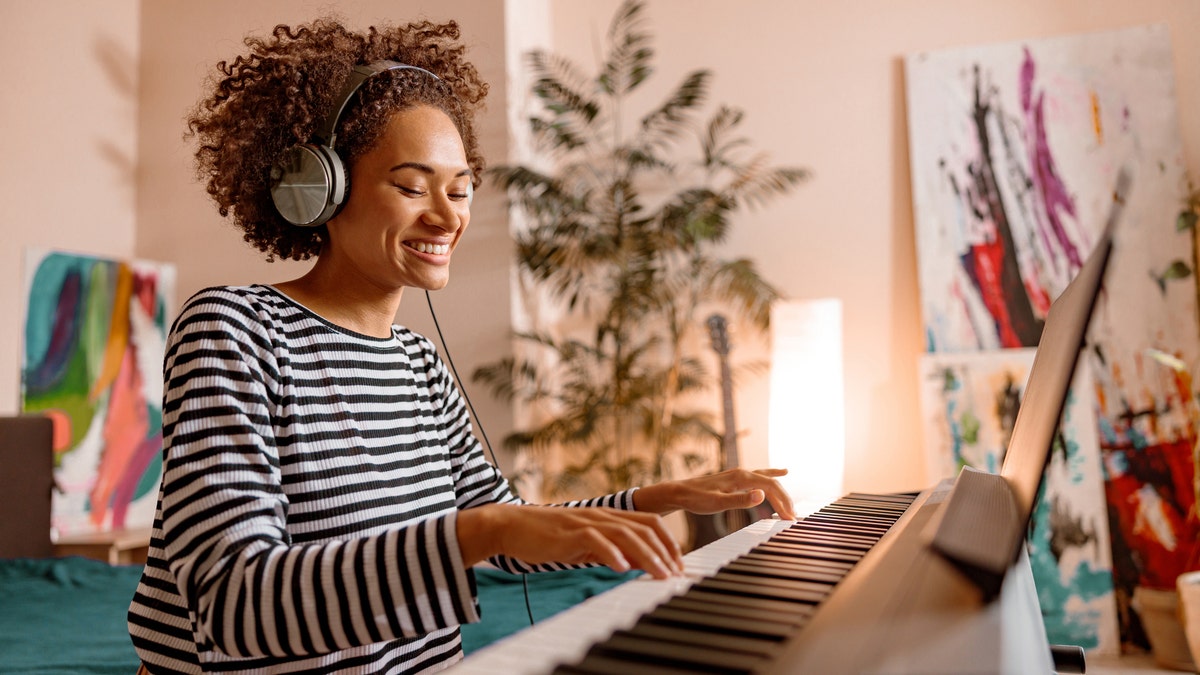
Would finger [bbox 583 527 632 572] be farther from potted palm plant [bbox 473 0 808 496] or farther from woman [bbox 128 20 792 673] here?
potted palm plant [bbox 473 0 808 496]

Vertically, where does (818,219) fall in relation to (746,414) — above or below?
above

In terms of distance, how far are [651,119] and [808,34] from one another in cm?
82

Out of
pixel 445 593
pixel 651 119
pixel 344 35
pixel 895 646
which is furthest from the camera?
pixel 651 119

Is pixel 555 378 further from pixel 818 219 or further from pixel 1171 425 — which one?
pixel 1171 425

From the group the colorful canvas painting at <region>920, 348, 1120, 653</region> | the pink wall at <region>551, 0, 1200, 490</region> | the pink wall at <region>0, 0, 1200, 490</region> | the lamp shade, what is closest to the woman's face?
the lamp shade

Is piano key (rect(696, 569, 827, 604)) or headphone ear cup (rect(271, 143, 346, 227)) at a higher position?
headphone ear cup (rect(271, 143, 346, 227))

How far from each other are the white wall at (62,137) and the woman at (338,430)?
2.62 metres

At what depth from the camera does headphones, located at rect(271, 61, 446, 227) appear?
111 cm

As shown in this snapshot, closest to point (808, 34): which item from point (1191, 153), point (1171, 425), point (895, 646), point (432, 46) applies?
point (1191, 153)

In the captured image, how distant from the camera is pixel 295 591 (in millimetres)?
706

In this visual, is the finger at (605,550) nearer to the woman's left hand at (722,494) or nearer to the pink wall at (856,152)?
the woman's left hand at (722,494)

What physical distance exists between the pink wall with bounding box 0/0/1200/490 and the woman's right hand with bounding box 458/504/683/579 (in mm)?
2809

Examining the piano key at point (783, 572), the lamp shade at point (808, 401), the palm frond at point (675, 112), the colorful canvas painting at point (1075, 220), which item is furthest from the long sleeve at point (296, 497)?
the colorful canvas painting at point (1075, 220)

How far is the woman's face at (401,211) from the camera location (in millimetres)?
1112
